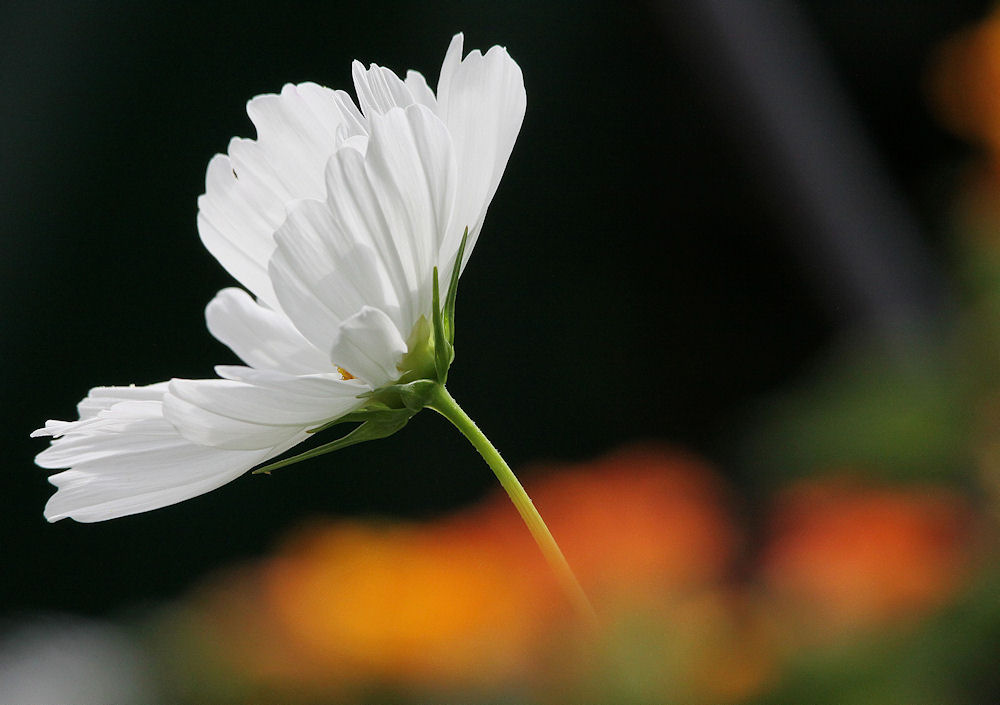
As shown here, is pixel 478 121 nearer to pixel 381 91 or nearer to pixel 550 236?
pixel 381 91

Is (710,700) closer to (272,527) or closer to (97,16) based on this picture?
(272,527)

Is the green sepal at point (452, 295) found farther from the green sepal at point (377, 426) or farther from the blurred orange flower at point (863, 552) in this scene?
the blurred orange flower at point (863, 552)

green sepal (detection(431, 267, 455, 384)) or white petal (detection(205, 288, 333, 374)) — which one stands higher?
white petal (detection(205, 288, 333, 374))

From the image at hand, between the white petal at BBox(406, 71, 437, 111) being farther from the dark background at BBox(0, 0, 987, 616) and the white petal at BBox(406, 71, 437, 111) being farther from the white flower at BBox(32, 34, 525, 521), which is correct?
the dark background at BBox(0, 0, 987, 616)

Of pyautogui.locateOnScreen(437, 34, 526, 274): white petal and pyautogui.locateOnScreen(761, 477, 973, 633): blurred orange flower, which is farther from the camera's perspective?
pyautogui.locateOnScreen(761, 477, 973, 633): blurred orange flower

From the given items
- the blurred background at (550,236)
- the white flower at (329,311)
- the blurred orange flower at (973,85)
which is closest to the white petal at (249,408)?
the white flower at (329,311)

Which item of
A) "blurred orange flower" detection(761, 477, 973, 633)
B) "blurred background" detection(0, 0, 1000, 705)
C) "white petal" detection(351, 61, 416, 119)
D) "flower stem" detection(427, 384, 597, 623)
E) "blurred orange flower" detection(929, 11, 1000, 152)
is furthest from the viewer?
"blurred background" detection(0, 0, 1000, 705)

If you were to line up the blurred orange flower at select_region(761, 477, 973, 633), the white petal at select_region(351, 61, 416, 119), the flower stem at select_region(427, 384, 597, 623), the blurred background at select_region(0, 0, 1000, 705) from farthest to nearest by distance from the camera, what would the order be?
1. the blurred background at select_region(0, 0, 1000, 705)
2. the blurred orange flower at select_region(761, 477, 973, 633)
3. the white petal at select_region(351, 61, 416, 119)
4. the flower stem at select_region(427, 384, 597, 623)

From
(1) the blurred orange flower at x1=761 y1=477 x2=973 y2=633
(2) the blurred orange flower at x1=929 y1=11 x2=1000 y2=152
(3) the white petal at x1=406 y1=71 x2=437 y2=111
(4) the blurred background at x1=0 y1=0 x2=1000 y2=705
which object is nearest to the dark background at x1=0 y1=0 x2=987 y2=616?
(4) the blurred background at x1=0 y1=0 x2=1000 y2=705
